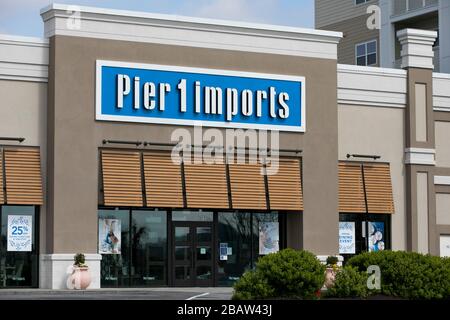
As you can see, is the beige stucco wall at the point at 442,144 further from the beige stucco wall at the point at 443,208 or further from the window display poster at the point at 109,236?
the window display poster at the point at 109,236

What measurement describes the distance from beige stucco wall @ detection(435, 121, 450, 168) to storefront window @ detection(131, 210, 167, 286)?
1264 centimetres

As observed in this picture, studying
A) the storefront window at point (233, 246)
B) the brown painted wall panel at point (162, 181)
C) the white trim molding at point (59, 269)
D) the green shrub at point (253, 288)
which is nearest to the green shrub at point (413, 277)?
the green shrub at point (253, 288)

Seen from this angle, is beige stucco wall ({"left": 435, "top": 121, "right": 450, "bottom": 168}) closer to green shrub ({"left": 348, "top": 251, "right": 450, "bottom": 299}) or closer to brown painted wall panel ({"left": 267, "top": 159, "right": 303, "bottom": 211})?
brown painted wall panel ({"left": 267, "top": 159, "right": 303, "bottom": 211})

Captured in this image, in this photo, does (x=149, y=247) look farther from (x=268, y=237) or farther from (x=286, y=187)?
(x=286, y=187)

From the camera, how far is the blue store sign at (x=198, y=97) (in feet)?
116

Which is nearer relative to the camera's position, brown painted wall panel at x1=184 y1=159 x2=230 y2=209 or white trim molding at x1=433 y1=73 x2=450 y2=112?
brown painted wall panel at x1=184 y1=159 x2=230 y2=209

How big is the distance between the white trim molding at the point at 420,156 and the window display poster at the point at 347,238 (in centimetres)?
372

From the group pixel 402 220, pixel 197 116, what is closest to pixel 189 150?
pixel 197 116

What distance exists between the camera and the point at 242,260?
1508 inches

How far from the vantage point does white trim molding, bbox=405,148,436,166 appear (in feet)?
135

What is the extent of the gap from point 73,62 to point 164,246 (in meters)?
7.51

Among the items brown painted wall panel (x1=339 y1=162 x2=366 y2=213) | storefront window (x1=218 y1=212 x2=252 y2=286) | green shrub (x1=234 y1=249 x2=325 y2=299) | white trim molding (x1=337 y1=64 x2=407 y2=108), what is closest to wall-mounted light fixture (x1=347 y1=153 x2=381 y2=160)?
brown painted wall panel (x1=339 y1=162 x2=366 y2=213)

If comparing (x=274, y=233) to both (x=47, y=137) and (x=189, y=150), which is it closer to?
(x=189, y=150)

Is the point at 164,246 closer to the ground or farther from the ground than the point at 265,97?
closer to the ground
